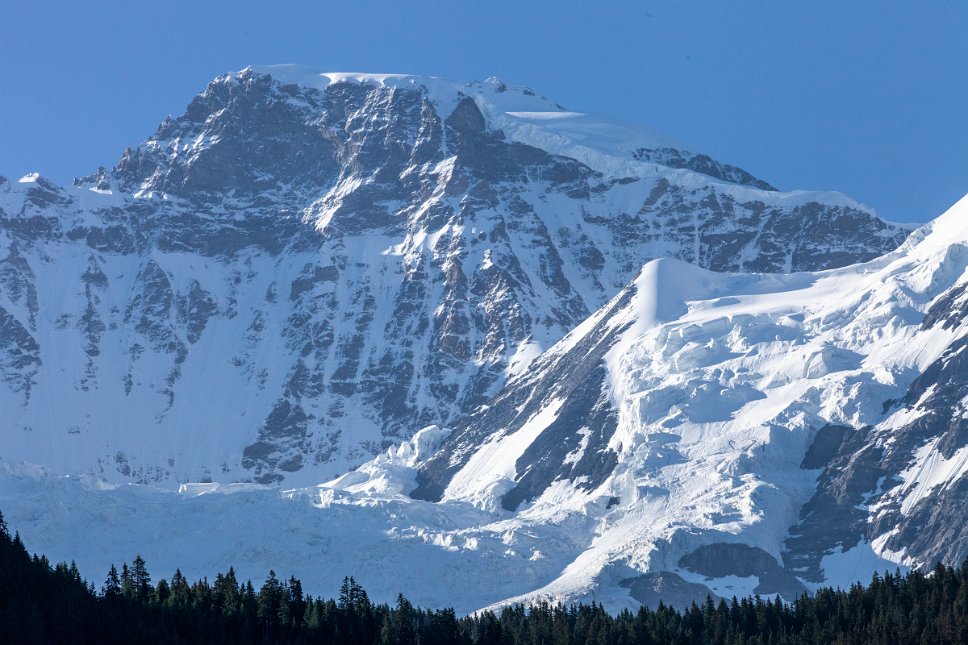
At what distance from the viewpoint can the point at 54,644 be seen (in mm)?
186500

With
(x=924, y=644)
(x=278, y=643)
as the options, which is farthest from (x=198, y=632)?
(x=924, y=644)

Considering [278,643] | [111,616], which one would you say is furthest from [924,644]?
[111,616]

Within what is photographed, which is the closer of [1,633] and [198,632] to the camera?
[1,633]

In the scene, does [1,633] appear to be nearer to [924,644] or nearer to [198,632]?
[198,632]

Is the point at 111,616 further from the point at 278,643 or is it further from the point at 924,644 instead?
the point at 924,644

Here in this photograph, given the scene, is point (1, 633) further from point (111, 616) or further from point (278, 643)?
point (278, 643)

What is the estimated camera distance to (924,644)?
648ft

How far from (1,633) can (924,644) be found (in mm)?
82671

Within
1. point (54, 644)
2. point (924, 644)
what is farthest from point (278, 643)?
point (924, 644)

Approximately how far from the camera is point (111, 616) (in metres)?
194

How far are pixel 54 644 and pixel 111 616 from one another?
8061 mm

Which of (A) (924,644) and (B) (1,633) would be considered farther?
(A) (924,644)

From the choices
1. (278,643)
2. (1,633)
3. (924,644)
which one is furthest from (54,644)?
(924,644)

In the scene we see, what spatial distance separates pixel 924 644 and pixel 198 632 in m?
66.6
